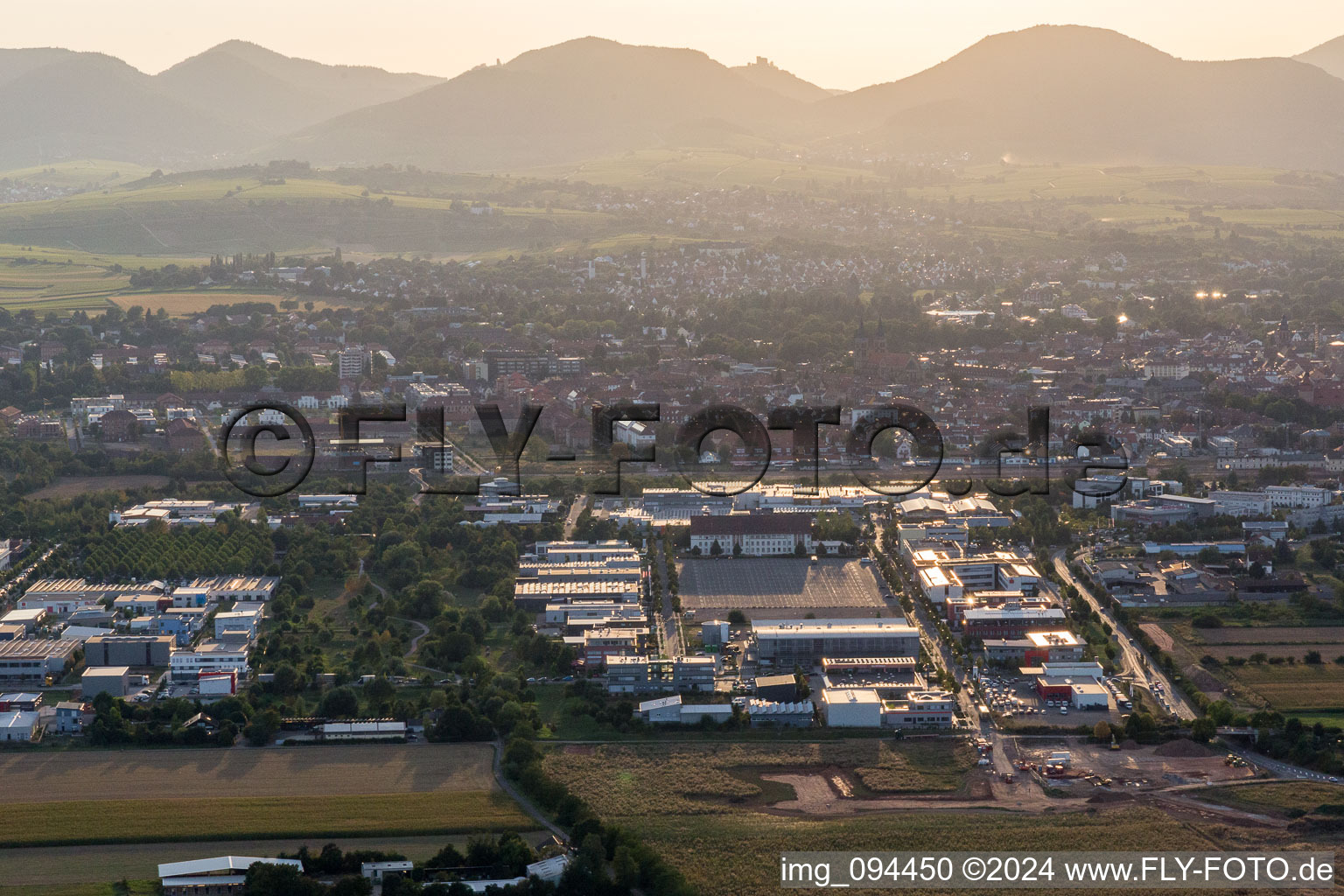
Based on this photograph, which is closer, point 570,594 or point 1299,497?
point 570,594

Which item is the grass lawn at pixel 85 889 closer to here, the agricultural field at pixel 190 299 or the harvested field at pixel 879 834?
the harvested field at pixel 879 834

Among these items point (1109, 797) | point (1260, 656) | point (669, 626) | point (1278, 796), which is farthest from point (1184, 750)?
point (669, 626)

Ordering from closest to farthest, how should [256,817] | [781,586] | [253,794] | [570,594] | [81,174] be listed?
[256,817] < [253,794] < [570,594] < [781,586] < [81,174]

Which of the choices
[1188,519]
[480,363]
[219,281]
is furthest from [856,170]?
[1188,519]

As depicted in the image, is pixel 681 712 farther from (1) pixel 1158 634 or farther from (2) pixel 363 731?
(1) pixel 1158 634

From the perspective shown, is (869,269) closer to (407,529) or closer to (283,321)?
(283,321)

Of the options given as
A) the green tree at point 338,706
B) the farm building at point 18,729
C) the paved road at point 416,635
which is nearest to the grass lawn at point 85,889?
the farm building at point 18,729
